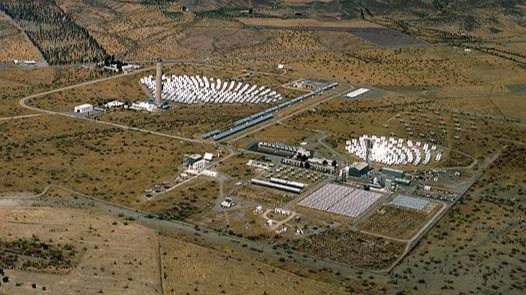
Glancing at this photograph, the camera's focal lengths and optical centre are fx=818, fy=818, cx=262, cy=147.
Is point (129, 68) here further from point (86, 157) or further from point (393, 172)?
point (393, 172)

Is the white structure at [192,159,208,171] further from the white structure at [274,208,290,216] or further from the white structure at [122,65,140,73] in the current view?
the white structure at [122,65,140,73]

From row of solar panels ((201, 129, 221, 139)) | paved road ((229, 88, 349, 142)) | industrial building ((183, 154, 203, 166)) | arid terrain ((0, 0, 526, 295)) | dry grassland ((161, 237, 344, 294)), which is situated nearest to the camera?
dry grassland ((161, 237, 344, 294))

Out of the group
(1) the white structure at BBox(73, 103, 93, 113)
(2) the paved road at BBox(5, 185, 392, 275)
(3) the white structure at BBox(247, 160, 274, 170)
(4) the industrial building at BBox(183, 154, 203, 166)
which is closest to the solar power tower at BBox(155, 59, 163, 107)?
(1) the white structure at BBox(73, 103, 93, 113)

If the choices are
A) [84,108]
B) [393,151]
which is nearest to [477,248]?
[393,151]

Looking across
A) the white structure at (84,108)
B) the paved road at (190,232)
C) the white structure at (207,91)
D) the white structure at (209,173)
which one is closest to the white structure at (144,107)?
the white structure at (84,108)

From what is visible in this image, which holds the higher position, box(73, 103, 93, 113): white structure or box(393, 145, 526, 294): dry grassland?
box(393, 145, 526, 294): dry grassland

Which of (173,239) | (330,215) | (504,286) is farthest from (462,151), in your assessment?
(173,239)
